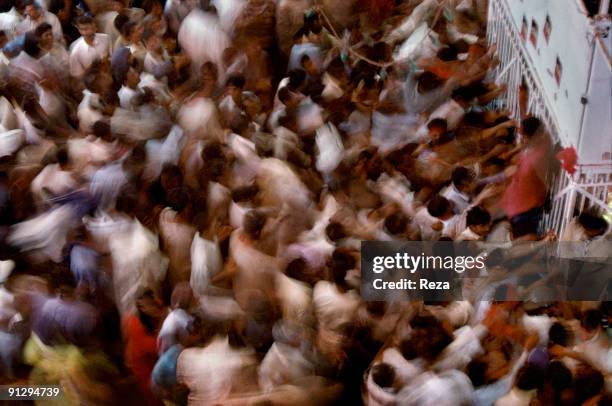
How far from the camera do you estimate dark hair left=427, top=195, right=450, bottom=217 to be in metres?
3.51

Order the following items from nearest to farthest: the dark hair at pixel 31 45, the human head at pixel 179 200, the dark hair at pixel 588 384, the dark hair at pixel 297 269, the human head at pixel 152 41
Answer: the dark hair at pixel 588 384
the dark hair at pixel 297 269
the human head at pixel 179 200
the human head at pixel 152 41
the dark hair at pixel 31 45

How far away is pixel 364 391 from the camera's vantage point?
329cm

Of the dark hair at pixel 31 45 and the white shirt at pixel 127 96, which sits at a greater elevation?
the dark hair at pixel 31 45

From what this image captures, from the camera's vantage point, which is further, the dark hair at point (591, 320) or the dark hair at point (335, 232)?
the dark hair at point (335, 232)

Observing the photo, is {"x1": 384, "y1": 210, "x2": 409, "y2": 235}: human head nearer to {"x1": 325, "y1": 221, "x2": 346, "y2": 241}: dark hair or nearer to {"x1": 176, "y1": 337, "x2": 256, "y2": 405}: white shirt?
{"x1": 325, "y1": 221, "x2": 346, "y2": 241}: dark hair

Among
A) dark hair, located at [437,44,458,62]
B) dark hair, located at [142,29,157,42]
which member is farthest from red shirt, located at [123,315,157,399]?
dark hair, located at [142,29,157,42]

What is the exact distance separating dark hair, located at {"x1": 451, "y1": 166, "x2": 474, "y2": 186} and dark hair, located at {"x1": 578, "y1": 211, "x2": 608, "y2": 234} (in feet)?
1.72

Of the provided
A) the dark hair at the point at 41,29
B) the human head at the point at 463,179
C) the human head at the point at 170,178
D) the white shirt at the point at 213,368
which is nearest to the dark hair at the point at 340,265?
the white shirt at the point at 213,368

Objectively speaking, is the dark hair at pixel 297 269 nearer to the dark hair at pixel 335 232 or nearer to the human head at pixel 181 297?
the dark hair at pixel 335 232

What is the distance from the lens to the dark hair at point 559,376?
298cm

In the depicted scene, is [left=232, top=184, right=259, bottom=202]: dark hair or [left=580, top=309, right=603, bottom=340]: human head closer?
[left=580, top=309, right=603, bottom=340]: human head

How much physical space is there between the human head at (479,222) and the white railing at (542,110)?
0.22 meters

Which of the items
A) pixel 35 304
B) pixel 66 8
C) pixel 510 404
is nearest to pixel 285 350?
pixel 510 404

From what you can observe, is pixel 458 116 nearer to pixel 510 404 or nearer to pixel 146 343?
pixel 510 404
